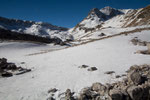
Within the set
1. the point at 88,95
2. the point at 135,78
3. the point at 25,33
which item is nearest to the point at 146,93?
the point at 135,78

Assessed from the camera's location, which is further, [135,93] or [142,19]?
[142,19]

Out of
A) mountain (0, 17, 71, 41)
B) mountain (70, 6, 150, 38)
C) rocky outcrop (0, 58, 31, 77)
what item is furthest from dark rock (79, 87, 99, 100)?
mountain (0, 17, 71, 41)

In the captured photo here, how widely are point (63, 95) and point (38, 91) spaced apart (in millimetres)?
1507

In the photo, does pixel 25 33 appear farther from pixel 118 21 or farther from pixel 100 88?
pixel 118 21

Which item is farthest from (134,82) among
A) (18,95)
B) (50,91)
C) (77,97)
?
(18,95)

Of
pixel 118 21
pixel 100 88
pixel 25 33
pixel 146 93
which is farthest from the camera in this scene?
pixel 118 21

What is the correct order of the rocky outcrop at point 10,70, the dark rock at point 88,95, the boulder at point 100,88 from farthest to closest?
the rocky outcrop at point 10,70 → the boulder at point 100,88 → the dark rock at point 88,95

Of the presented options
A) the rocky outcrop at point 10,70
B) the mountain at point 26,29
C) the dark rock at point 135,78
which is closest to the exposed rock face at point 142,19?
the dark rock at point 135,78

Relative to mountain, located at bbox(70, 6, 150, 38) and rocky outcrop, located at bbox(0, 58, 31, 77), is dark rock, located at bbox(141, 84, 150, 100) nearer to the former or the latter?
rocky outcrop, located at bbox(0, 58, 31, 77)

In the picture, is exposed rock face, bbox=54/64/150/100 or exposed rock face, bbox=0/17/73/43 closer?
exposed rock face, bbox=54/64/150/100

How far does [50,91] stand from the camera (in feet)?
15.5

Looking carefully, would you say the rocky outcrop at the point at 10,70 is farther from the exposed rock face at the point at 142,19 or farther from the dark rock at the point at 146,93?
the exposed rock face at the point at 142,19

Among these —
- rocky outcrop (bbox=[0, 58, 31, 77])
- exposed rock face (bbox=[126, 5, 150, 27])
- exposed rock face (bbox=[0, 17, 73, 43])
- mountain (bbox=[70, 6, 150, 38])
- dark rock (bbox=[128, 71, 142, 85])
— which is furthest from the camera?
mountain (bbox=[70, 6, 150, 38])

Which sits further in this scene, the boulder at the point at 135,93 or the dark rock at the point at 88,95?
the dark rock at the point at 88,95
